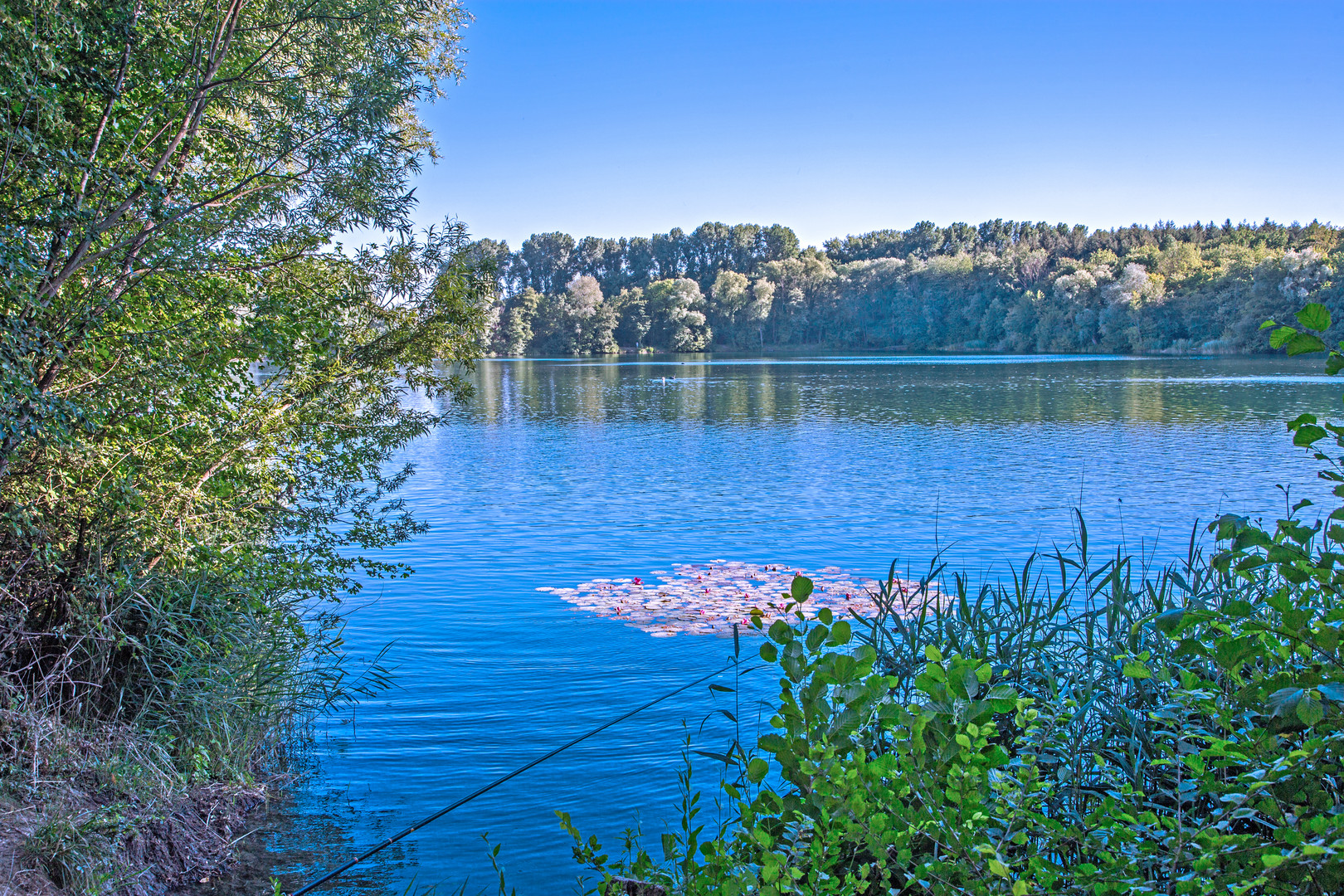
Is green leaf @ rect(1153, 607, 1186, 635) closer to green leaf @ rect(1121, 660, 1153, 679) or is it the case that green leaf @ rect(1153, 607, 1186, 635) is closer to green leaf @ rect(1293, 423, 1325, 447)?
green leaf @ rect(1121, 660, 1153, 679)

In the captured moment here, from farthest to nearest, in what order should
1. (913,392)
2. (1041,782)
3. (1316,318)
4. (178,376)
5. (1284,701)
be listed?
(913,392) → (178,376) → (1041,782) → (1316,318) → (1284,701)

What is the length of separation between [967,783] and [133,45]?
5.73 meters

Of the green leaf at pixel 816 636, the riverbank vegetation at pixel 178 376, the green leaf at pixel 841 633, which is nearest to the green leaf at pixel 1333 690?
the green leaf at pixel 841 633

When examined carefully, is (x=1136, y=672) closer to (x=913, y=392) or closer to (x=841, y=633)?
(x=841, y=633)

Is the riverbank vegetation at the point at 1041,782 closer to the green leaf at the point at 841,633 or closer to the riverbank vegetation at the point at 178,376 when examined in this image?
the green leaf at the point at 841,633

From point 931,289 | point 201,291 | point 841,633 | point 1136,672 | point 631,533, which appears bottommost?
point 631,533

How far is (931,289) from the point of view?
10219 cm

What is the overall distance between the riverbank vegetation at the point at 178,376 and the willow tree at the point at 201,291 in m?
0.02

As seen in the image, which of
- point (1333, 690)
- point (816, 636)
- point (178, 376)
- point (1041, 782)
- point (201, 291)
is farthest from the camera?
point (201, 291)

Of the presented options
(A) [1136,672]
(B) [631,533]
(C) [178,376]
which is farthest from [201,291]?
(B) [631,533]

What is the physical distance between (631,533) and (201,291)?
31.2ft

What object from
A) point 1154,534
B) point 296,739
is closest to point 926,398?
point 1154,534

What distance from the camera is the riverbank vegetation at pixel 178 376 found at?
4770 millimetres

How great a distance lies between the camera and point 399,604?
11.3 meters
